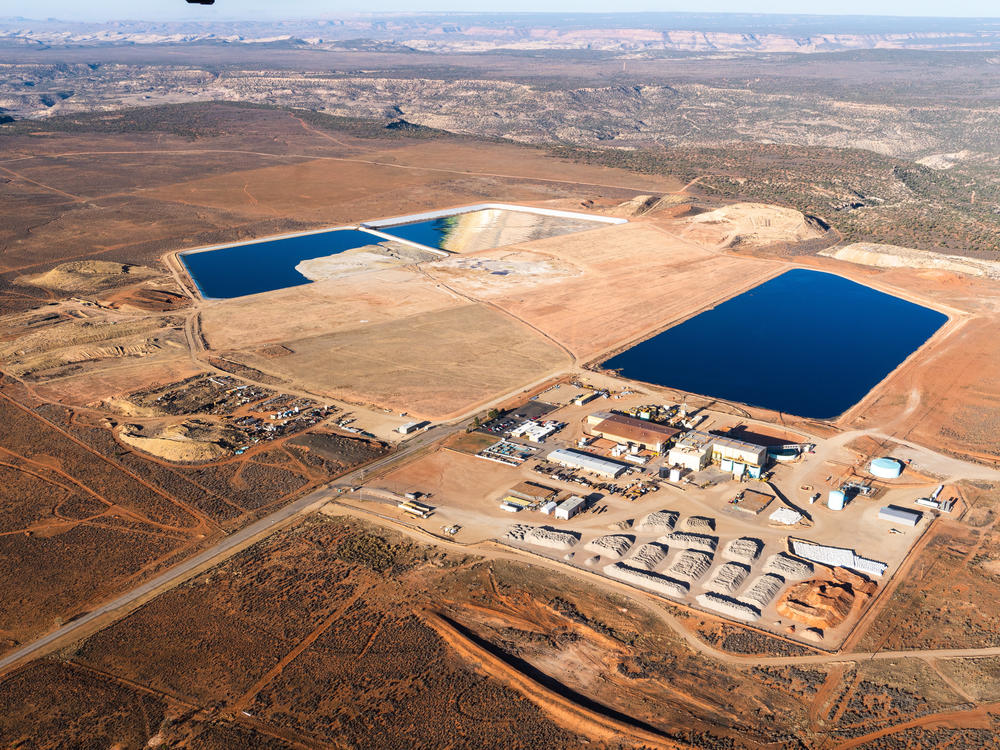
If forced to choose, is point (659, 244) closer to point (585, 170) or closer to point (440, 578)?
point (585, 170)

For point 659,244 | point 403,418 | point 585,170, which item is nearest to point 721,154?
point 585,170

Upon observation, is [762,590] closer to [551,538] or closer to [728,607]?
[728,607]

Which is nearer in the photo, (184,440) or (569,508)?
(569,508)

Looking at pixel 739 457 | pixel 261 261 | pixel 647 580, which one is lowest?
pixel 647 580

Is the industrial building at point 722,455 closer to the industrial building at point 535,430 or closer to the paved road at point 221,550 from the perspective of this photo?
the industrial building at point 535,430

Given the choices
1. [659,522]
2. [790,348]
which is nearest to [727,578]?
[659,522]

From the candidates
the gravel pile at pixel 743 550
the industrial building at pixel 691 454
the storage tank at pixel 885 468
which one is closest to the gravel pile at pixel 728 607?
the gravel pile at pixel 743 550
